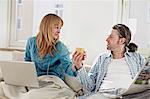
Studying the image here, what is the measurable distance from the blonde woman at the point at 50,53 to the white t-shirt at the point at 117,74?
0.98ft

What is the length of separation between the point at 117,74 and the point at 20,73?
2.70 feet

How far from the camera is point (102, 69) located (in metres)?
2.46

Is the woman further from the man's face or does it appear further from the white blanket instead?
the man's face

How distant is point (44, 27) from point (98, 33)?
2.99 feet

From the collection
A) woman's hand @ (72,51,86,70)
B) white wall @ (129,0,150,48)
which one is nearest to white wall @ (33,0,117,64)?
white wall @ (129,0,150,48)

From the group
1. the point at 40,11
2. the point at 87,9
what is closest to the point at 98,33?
the point at 87,9

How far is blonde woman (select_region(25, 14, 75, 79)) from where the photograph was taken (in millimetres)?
2414

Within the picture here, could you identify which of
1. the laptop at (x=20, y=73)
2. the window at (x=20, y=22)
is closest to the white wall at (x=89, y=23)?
the window at (x=20, y=22)

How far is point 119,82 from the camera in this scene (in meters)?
2.42

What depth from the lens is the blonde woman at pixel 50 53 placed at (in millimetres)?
2414

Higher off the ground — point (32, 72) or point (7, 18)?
point (7, 18)

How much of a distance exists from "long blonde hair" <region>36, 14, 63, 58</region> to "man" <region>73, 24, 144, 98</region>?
394 mm

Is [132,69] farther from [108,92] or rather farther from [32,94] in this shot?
[32,94]

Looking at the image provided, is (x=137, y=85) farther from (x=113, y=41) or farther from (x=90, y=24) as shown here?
(x=90, y=24)
